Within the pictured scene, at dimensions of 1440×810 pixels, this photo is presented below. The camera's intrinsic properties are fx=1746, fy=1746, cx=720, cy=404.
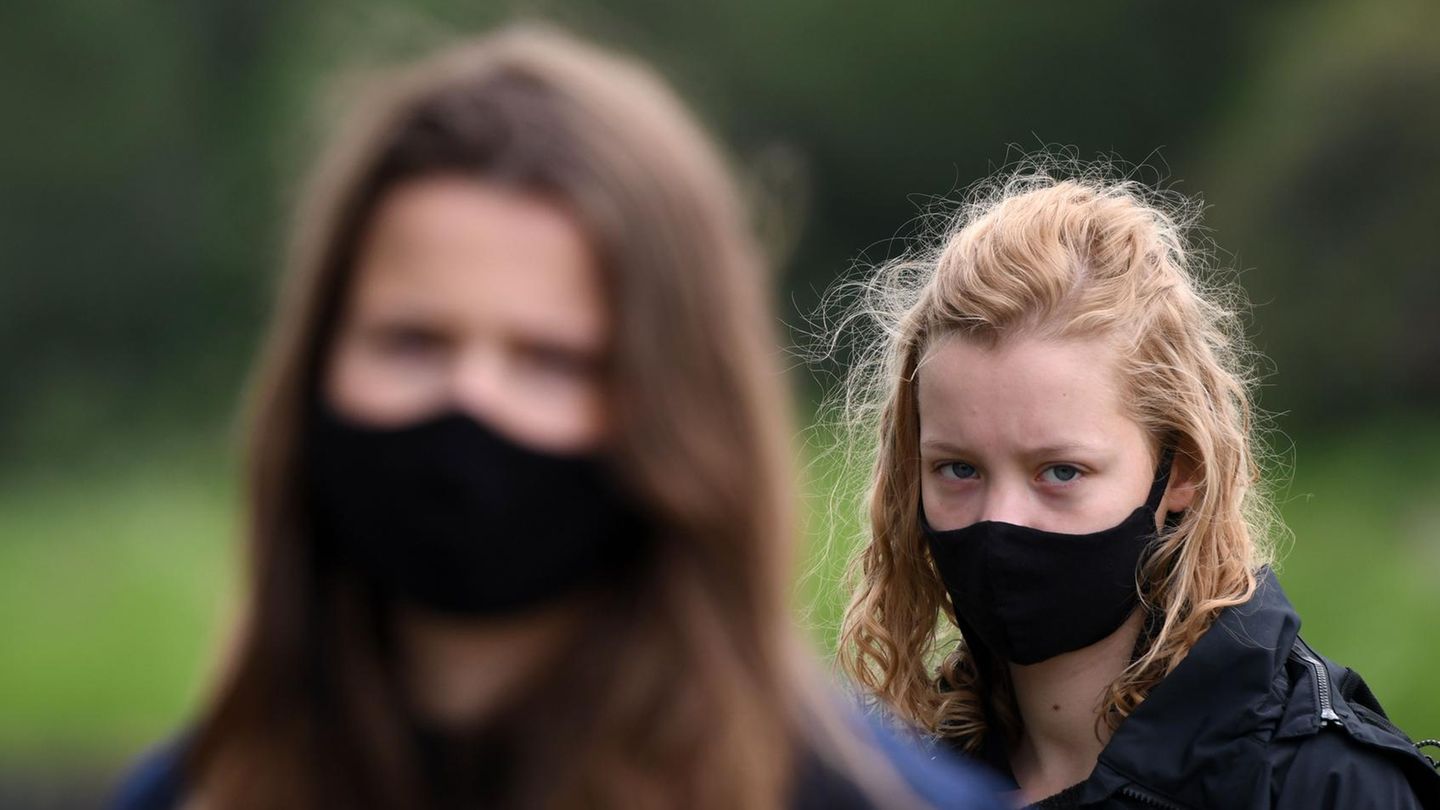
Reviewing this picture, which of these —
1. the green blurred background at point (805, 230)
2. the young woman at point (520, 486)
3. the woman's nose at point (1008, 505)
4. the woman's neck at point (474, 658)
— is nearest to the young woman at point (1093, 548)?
the woman's nose at point (1008, 505)

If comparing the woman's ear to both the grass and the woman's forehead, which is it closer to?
the woman's forehead

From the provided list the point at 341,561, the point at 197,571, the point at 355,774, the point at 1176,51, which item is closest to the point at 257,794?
the point at 355,774

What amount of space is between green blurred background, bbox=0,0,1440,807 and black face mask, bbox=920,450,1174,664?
10017 mm

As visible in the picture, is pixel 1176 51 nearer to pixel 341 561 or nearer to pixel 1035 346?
pixel 1035 346

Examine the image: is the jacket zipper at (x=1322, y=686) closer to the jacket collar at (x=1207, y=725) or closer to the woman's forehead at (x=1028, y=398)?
the jacket collar at (x=1207, y=725)

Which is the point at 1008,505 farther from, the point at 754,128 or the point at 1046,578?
the point at 754,128

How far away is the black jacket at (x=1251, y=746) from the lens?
2.90m

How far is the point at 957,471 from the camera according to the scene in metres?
3.22

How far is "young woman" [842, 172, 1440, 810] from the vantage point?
2.98 metres

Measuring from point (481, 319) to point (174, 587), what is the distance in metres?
14.1

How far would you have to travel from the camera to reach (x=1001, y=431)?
312cm

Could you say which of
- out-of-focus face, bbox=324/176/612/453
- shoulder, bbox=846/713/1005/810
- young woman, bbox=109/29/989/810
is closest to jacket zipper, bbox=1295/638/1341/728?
shoulder, bbox=846/713/1005/810

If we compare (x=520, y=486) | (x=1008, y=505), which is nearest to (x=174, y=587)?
(x=1008, y=505)

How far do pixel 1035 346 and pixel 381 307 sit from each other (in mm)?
1805
